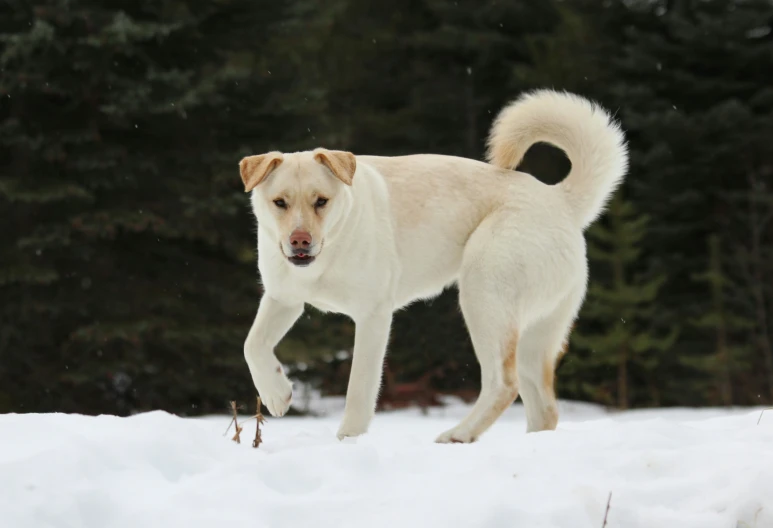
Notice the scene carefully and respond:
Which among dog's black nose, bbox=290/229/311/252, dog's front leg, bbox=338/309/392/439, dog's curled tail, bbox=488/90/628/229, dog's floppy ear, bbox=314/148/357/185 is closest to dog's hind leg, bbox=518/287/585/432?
dog's curled tail, bbox=488/90/628/229

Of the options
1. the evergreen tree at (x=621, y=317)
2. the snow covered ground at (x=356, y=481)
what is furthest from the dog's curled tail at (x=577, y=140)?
the evergreen tree at (x=621, y=317)

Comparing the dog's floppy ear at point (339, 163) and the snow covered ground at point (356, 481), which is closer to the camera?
the snow covered ground at point (356, 481)

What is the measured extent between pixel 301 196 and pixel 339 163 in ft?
0.82

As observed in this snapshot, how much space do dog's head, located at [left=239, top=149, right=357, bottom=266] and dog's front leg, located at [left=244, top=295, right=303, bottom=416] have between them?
1.48ft

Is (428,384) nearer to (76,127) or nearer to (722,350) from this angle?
(722,350)

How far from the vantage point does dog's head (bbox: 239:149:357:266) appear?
4059 mm

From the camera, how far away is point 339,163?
423 centimetres

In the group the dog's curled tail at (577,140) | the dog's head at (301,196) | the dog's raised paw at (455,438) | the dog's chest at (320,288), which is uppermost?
the dog's curled tail at (577,140)

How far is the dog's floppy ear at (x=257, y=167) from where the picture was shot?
4.20 m

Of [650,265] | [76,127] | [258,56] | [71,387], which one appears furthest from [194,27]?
[650,265]

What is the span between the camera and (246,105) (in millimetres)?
11148

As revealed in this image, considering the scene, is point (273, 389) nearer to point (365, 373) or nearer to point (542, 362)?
point (365, 373)

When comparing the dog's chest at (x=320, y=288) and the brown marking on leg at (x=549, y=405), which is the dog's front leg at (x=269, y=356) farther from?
the brown marking on leg at (x=549, y=405)

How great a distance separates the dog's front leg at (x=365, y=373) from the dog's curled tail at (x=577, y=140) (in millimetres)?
1314
